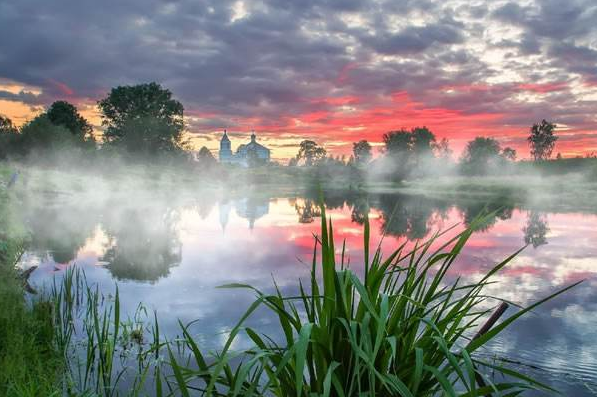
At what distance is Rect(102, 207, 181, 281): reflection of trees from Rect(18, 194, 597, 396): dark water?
5 centimetres

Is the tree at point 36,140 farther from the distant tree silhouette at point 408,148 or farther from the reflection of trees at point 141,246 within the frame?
the distant tree silhouette at point 408,148

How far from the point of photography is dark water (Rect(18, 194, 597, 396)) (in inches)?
415

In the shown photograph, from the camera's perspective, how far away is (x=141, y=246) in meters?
23.4

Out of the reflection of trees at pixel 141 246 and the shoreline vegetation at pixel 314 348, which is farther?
the reflection of trees at pixel 141 246

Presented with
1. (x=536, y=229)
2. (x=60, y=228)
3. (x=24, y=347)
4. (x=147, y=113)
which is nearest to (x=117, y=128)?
(x=147, y=113)

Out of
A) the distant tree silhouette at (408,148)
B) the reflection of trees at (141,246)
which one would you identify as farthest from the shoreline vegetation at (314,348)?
the distant tree silhouette at (408,148)

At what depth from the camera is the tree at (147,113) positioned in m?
91.9

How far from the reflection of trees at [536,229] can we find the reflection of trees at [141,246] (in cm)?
1919

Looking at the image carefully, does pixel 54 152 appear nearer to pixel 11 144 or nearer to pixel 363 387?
pixel 11 144

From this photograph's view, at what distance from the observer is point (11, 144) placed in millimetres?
63625

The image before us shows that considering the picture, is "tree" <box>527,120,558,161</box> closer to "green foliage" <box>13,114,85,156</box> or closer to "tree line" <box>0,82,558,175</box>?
"tree line" <box>0,82,558,175</box>

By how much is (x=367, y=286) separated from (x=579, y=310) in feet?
40.0

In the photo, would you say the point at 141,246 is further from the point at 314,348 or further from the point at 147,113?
the point at 147,113

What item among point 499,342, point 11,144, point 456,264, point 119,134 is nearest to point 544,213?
point 456,264
